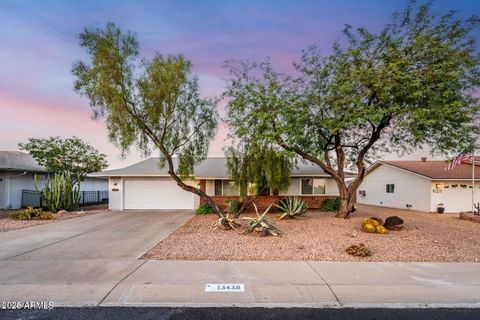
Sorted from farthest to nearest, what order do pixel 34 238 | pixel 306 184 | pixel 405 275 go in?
pixel 306 184
pixel 34 238
pixel 405 275

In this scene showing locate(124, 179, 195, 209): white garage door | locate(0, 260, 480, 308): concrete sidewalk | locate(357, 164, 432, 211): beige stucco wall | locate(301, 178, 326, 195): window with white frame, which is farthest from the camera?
locate(357, 164, 432, 211): beige stucco wall

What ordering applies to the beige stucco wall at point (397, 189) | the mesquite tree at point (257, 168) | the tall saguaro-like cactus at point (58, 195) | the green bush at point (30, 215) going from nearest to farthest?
the green bush at point (30, 215) → the mesquite tree at point (257, 168) → the tall saguaro-like cactus at point (58, 195) → the beige stucco wall at point (397, 189)

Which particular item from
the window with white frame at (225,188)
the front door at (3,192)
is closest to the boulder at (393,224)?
the window with white frame at (225,188)

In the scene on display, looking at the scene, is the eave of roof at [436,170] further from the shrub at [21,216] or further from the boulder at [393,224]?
the shrub at [21,216]

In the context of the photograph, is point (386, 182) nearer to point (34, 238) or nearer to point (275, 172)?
point (275, 172)

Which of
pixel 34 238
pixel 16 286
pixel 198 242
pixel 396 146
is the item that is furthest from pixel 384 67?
pixel 34 238

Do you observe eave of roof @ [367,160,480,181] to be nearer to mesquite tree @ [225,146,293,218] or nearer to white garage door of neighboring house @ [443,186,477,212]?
white garage door of neighboring house @ [443,186,477,212]

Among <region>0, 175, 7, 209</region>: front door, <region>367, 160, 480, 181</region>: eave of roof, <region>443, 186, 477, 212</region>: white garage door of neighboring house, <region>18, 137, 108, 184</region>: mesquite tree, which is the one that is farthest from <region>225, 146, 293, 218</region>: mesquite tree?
<region>0, 175, 7, 209</region>: front door

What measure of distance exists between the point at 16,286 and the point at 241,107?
378 inches

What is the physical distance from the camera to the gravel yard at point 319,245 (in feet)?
23.7

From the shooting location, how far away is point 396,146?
1442 cm

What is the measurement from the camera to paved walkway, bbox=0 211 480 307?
4625 mm

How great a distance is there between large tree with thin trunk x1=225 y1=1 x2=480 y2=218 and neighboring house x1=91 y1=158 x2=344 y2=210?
5.12m

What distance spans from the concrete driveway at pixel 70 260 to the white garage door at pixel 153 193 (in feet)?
23.4
